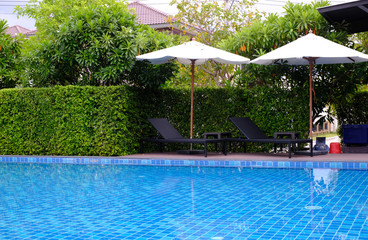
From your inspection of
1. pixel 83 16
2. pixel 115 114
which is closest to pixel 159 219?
pixel 115 114

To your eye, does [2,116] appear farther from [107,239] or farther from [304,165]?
[107,239]

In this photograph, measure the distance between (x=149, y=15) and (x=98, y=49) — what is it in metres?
26.3

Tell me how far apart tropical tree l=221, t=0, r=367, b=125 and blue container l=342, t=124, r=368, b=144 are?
3.26 ft

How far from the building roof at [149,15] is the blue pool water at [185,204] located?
25.3 m

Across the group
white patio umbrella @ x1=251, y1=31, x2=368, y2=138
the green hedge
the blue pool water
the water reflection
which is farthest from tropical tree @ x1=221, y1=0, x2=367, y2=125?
the blue pool water

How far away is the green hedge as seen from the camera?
12.4 metres

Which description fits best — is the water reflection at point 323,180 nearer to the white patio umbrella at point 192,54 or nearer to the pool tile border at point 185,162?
the pool tile border at point 185,162

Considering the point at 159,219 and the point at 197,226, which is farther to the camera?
the point at 159,219

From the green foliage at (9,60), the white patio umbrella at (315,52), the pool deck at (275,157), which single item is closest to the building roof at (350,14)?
the white patio umbrella at (315,52)

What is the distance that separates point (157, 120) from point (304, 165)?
13.3 feet

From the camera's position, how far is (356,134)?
42.8ft

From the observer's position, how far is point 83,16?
41.6ft

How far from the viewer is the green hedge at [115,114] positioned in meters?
12.4

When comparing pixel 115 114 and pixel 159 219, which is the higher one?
pixel 115 114
